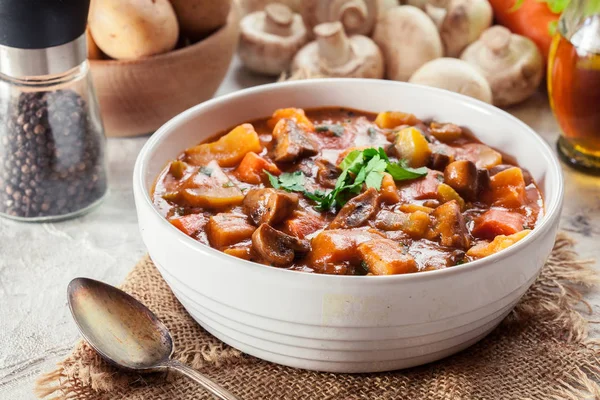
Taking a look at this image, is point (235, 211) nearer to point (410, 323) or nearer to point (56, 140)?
point (410, 323)

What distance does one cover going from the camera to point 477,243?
3008 millimetres

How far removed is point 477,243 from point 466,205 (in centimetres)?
27

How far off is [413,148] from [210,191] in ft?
2.98

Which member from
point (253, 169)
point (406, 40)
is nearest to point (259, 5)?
point (406, 40)

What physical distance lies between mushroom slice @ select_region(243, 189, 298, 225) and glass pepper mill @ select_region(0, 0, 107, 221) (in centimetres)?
116

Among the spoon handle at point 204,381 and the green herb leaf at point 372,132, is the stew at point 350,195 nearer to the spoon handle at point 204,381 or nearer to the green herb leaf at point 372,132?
the green herb leaf at point 372,132

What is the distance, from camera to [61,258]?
3.63 meters

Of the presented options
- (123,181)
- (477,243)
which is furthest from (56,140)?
(477,243)

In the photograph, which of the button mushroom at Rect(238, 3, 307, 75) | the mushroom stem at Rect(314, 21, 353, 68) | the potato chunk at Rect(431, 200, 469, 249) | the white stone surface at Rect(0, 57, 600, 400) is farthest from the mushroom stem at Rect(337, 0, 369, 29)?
the potato chunk at Rect(431, 200, 469, 249)

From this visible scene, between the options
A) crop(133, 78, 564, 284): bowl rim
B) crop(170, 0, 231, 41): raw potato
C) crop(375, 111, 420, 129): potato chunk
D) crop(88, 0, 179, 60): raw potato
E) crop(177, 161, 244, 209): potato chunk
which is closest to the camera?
crop(133, 78, 564, 284): bowl rim

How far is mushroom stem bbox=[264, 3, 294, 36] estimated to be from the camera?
17.0 feet

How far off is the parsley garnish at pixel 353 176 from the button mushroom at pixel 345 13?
6.25 feet

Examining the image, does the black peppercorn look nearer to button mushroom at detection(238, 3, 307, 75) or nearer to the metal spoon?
the metal spoon

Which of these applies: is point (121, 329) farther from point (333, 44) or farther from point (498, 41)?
point (498, 41)
